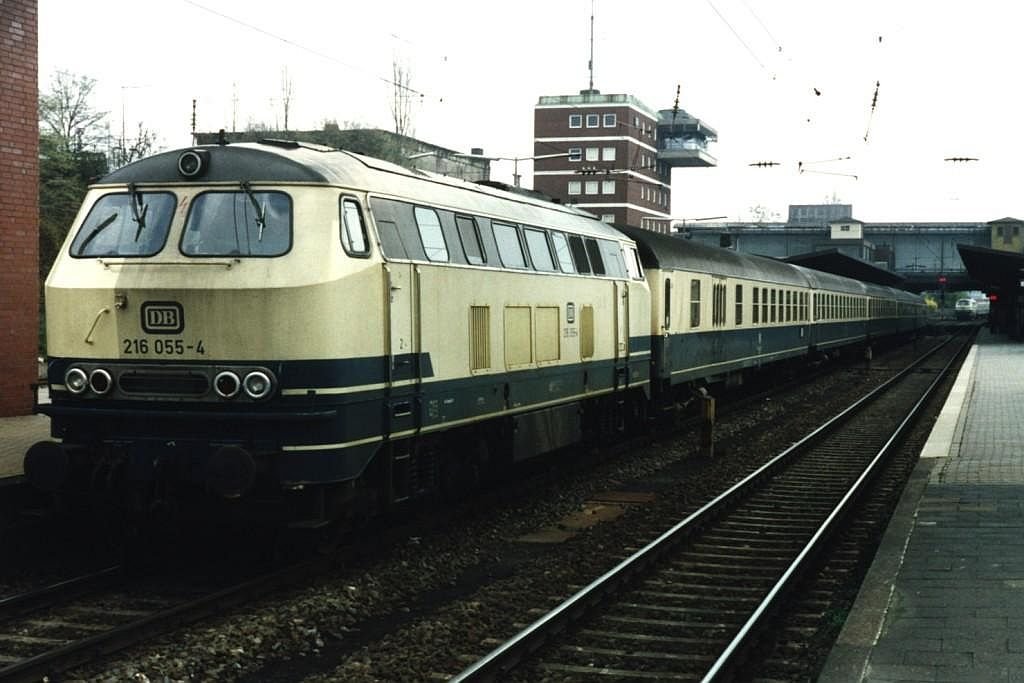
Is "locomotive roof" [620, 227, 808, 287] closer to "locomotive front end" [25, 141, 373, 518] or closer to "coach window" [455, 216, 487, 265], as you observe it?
"coach window" [455, 216, 487, 265]

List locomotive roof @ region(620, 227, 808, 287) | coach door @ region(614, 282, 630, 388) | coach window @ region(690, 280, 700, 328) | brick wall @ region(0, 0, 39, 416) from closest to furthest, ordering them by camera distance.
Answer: brick wall @ region(0, 0, 39, 416), coach door @ region(614, 282, 630, 388), locomotive roof @ region(620, 227, 808, 287), coach window @ region(690, 280, 700, 328)

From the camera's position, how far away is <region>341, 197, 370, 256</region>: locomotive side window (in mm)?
9147

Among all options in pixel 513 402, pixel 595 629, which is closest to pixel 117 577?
pixel 595 629

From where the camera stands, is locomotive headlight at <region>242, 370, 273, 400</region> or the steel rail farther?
locomotive headlight at <region>242, 370, 273, 400</region>

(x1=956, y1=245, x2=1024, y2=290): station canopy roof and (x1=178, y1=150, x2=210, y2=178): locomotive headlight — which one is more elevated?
(x1=956, y1=245, x2=1024, y2=290): station canopy roof

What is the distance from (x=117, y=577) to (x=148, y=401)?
1492 mm

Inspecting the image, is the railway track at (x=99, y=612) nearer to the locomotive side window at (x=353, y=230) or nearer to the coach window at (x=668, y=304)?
the locomotive side window at (x=353, y=230)

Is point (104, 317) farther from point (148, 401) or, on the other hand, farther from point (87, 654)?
point (87, 654)

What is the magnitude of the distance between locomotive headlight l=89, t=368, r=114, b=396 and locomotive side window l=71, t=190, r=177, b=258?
3.23 feet

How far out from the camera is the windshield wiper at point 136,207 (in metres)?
9.30

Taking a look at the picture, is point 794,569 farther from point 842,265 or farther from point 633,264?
point 842,265

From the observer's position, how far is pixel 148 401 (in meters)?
8.84

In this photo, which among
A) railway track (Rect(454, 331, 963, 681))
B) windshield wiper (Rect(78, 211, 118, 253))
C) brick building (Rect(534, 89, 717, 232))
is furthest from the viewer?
brick building (Rect(534, 89, 717, 232))

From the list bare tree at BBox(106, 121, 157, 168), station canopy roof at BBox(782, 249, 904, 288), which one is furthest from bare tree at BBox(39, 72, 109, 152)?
station canopy roof at BBox(782, 249, 904, 288)
